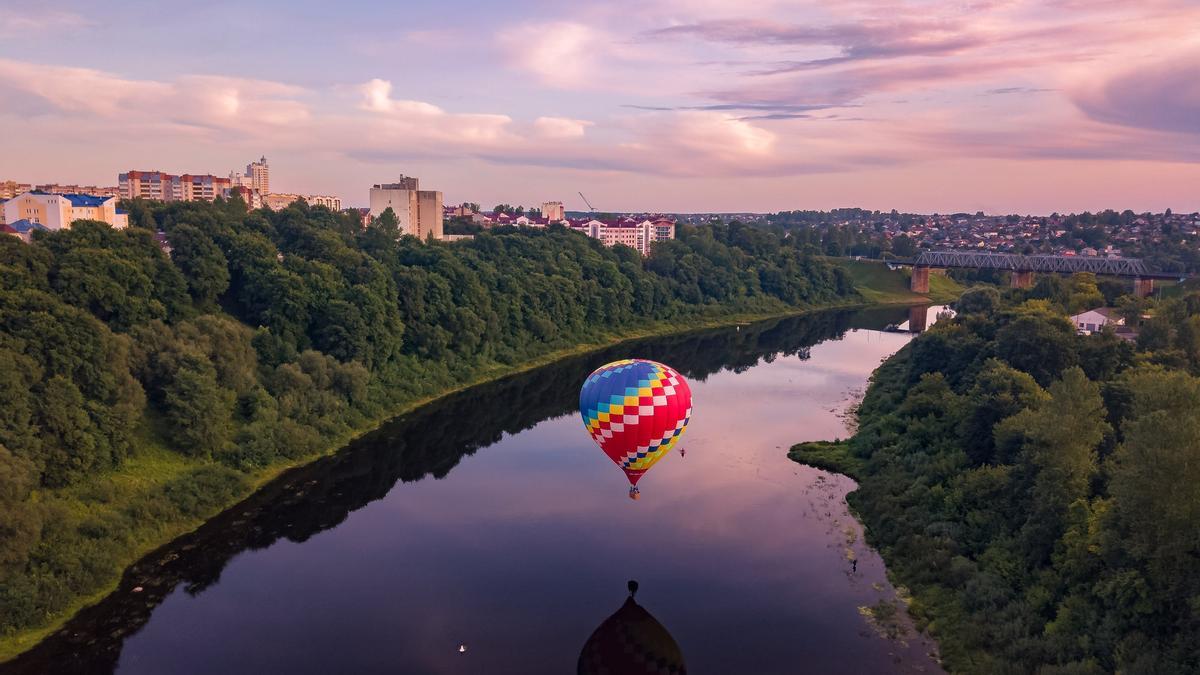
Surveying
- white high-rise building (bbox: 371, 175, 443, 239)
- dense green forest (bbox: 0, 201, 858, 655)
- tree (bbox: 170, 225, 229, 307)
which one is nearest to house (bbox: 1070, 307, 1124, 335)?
dense green forest (bbox: 0, 201, 858, 655)

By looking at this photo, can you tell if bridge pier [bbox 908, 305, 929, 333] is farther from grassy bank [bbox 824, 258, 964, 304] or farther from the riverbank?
the riverbank

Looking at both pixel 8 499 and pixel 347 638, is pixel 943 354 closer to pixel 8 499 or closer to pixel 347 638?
pixel 347 638

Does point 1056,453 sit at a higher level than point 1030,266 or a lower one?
lower

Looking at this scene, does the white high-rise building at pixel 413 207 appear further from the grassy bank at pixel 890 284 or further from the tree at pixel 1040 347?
the tree at pixel 1040 347

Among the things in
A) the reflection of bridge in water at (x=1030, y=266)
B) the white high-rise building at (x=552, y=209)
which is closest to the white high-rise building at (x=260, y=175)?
the white high-rise building at (x=552, y=209)

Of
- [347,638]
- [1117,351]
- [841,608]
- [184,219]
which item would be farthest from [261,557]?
[1117,351]

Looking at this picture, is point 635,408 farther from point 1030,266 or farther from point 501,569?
point 1030,266

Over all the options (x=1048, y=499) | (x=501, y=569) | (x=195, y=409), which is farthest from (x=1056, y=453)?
(x=195, y=409)

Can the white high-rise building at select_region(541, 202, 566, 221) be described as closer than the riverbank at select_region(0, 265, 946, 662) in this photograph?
No
